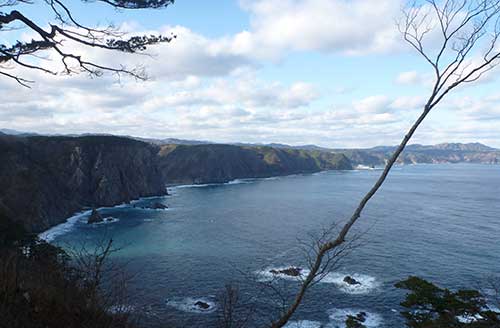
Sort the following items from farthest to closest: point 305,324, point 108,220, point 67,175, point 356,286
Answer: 1. point 67,175
2. point 108,220
3. point 356,286
4. point 305,324

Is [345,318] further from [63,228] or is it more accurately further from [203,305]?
[63,228]

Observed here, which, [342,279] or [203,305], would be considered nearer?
[203,305]

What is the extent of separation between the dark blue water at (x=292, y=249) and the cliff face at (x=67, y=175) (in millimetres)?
8797

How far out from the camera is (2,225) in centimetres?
3550

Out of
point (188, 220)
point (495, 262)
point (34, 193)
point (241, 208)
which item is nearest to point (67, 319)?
point (495, 262)

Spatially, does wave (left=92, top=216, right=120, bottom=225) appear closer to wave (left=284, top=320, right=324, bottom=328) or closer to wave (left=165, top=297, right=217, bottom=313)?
wave (left=165, top=297, right=217, bottom=313)

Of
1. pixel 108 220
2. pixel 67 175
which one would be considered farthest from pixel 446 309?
pixel 67 175

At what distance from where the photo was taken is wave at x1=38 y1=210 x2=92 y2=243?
5827cm

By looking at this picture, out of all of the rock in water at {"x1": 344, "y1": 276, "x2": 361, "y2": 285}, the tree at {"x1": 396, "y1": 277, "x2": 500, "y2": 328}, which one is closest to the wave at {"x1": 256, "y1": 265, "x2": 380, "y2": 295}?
the rock in water at {"x1": 344, "y1": 276, "x2": 361, "y2": 285}

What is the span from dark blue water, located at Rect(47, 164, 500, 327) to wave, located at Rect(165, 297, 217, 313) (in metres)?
0.18

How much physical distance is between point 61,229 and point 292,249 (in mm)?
43009

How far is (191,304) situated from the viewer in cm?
3262

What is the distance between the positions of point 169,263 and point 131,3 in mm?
38354

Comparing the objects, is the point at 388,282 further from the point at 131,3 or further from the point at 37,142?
the point at 37,142
